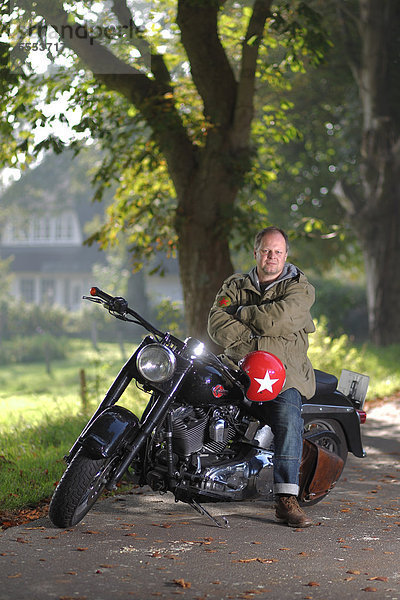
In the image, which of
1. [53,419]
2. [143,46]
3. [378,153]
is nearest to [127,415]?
[53,419]

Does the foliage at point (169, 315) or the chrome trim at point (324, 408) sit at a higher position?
the foliage at point (169, 315)

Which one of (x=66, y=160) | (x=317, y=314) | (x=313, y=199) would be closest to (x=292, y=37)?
(x=313, y=199)

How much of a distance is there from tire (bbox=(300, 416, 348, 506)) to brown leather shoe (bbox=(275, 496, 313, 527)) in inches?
22.4

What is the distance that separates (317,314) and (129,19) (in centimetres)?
2132

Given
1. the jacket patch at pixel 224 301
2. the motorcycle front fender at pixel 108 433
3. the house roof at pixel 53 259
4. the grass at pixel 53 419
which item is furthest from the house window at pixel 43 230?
the motorcycle front fender at pixel 108 433

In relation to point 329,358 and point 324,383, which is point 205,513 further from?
point 329,358

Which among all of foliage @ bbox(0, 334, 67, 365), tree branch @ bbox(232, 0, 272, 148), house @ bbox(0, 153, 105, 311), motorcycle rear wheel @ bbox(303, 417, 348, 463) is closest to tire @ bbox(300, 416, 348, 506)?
motorcycle rear wheel @ bbox(303, 417, 348, 463)

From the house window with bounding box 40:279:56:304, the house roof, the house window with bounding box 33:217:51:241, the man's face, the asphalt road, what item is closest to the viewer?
the asphalt road

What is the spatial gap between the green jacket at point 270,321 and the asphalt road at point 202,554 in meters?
1.01

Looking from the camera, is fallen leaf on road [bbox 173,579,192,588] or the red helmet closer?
fallen leaf on road [bbox 173,579,192,588]

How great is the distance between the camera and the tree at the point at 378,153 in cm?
2128

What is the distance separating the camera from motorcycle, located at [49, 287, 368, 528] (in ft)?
17.7

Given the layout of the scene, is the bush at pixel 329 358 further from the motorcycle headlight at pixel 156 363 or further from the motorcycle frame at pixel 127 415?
the motorcycle headlight at pixel 156 363

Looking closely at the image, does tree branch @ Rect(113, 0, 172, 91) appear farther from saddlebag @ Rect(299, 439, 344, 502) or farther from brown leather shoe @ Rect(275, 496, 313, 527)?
brown leather shoe @ Rect(275, 496, 313, 527)
